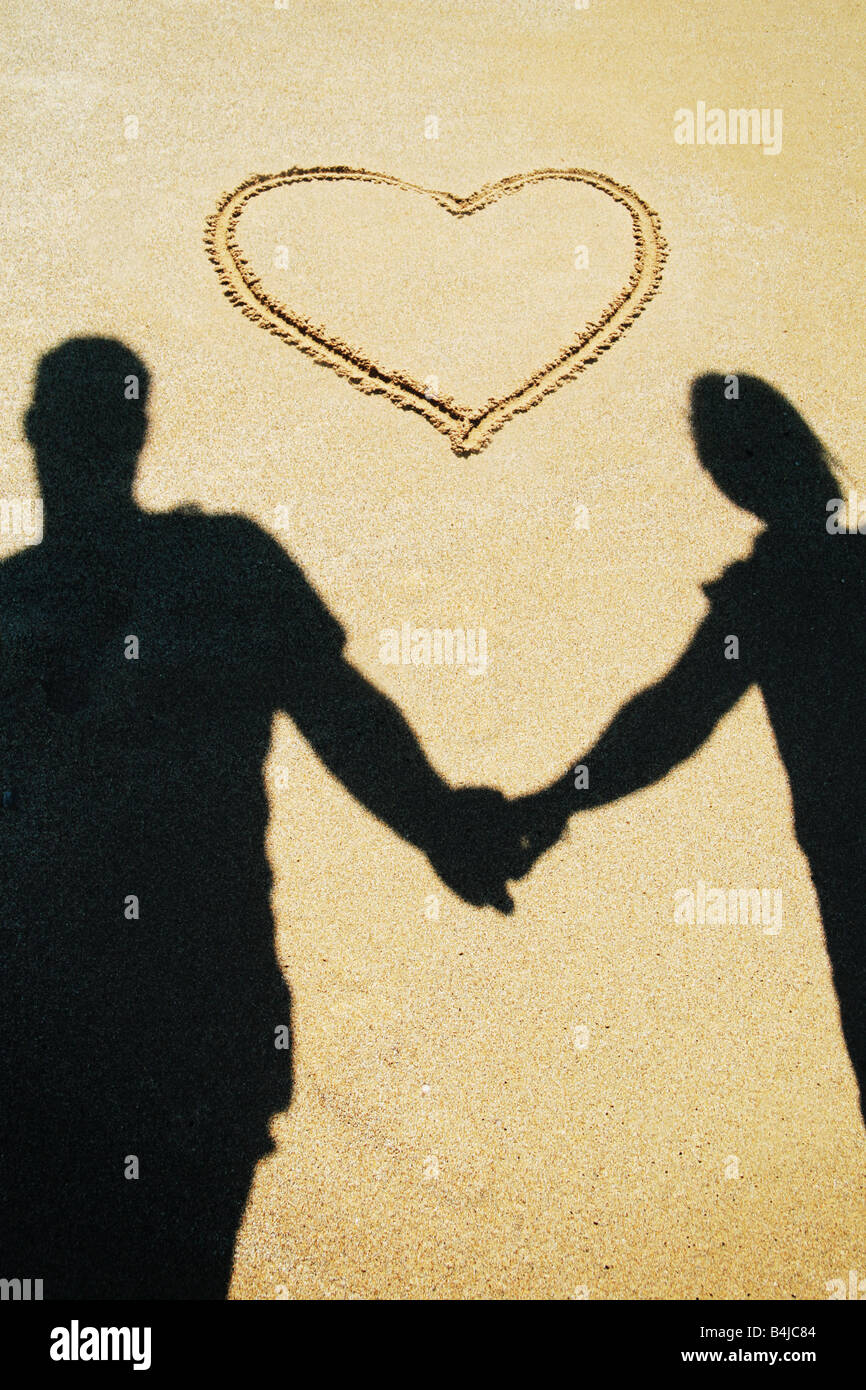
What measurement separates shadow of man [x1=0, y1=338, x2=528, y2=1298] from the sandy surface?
0.14 meters

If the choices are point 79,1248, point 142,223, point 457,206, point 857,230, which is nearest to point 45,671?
point 79,1248

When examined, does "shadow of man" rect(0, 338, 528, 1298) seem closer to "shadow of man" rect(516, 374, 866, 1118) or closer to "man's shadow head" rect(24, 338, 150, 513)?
"man's shadow head" rect(24, 338, 150, 513)

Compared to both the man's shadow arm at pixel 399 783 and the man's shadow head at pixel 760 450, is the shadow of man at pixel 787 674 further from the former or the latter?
the man's shadow arm at pixel 399 783

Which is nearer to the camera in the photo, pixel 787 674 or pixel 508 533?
pixel 787 674

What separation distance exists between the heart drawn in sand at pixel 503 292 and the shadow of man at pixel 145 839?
0.92 m

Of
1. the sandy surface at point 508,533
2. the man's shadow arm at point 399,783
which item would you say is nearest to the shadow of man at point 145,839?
the man's shadow arm at point 399,783

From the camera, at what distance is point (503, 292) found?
483cm

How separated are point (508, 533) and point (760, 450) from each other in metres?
1.54

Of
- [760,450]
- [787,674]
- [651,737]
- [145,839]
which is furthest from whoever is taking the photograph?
[760,450]

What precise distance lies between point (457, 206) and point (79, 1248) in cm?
552

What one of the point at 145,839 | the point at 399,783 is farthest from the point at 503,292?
the point at 145,839

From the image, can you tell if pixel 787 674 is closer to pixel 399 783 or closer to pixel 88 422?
pixel 399 783

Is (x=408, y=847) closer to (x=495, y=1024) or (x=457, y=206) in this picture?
(x=495, y=1024)

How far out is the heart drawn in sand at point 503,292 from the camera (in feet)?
14.7
